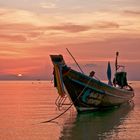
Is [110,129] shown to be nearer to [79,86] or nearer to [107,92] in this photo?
[79,86]

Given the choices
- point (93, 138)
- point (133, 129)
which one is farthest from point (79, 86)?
point (93, 138)

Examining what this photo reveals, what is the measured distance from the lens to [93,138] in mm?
16828

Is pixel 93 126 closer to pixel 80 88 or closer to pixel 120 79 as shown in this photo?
pixel 80 88

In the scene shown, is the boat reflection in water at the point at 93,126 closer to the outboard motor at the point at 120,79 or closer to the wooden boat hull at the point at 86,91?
the wooden boat hull at the point at 86,91

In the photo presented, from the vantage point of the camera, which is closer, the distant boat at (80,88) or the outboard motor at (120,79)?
the distant boat at (80,88)

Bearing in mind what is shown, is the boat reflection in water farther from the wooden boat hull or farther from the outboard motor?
the outboard motor

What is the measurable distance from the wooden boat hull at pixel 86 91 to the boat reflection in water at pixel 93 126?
2.17ft

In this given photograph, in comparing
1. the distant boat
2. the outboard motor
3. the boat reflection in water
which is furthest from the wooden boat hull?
the outboard motor

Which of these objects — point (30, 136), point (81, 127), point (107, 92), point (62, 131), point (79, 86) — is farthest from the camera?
point (107, 92)

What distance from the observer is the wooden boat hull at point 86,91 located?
2506 cm

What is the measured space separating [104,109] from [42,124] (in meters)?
9.08

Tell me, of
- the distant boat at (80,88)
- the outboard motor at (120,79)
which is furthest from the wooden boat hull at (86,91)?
the outboard motor at (120,79)

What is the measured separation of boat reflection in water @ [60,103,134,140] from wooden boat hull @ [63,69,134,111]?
660 millimetres

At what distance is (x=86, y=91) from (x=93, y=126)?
5405 mm
